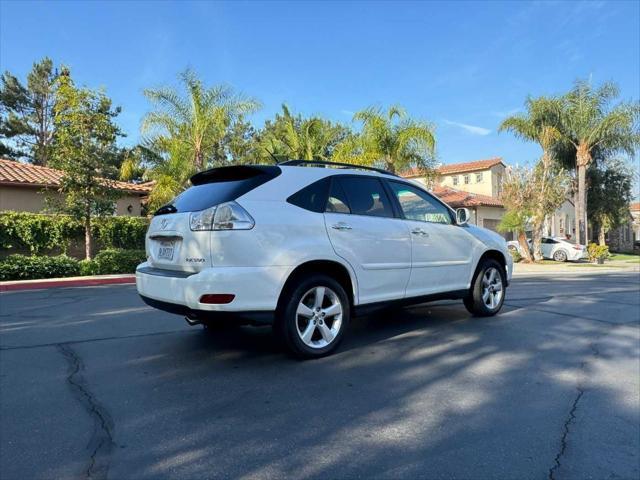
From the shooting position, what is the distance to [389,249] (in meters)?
5.19

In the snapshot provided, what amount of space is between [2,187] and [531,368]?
65.9 ft

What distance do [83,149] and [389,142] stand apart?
40.3 feet

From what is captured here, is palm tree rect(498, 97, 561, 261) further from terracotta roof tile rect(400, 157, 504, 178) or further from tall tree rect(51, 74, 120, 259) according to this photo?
tall tree rect(51, 74, 120, 259)

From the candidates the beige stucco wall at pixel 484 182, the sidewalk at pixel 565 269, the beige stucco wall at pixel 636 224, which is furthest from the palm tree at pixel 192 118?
the beige stucco wall at pixel 636 224

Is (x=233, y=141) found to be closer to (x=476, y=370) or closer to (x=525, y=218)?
(x=525, y=218)

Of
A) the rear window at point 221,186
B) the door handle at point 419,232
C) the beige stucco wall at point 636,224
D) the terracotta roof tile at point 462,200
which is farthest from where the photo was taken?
the beige stucco wall at point 636,224

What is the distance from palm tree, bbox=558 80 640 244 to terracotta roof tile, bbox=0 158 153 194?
2281 centimetres

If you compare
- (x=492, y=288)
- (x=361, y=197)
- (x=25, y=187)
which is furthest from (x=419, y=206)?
(x=25, y=187)

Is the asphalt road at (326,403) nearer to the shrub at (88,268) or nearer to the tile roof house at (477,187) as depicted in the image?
the shrub at (88,268)

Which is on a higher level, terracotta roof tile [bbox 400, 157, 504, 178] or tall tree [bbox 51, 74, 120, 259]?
terracotta roof tile [bbox 400, 157, 504, 178]

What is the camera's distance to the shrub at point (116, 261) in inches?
605

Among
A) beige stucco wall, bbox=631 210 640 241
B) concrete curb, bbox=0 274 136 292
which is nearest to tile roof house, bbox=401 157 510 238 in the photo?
concrete curb, bbox=0 274 136 292

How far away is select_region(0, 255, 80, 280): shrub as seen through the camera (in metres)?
13.8

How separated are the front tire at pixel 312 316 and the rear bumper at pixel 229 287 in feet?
0.62
